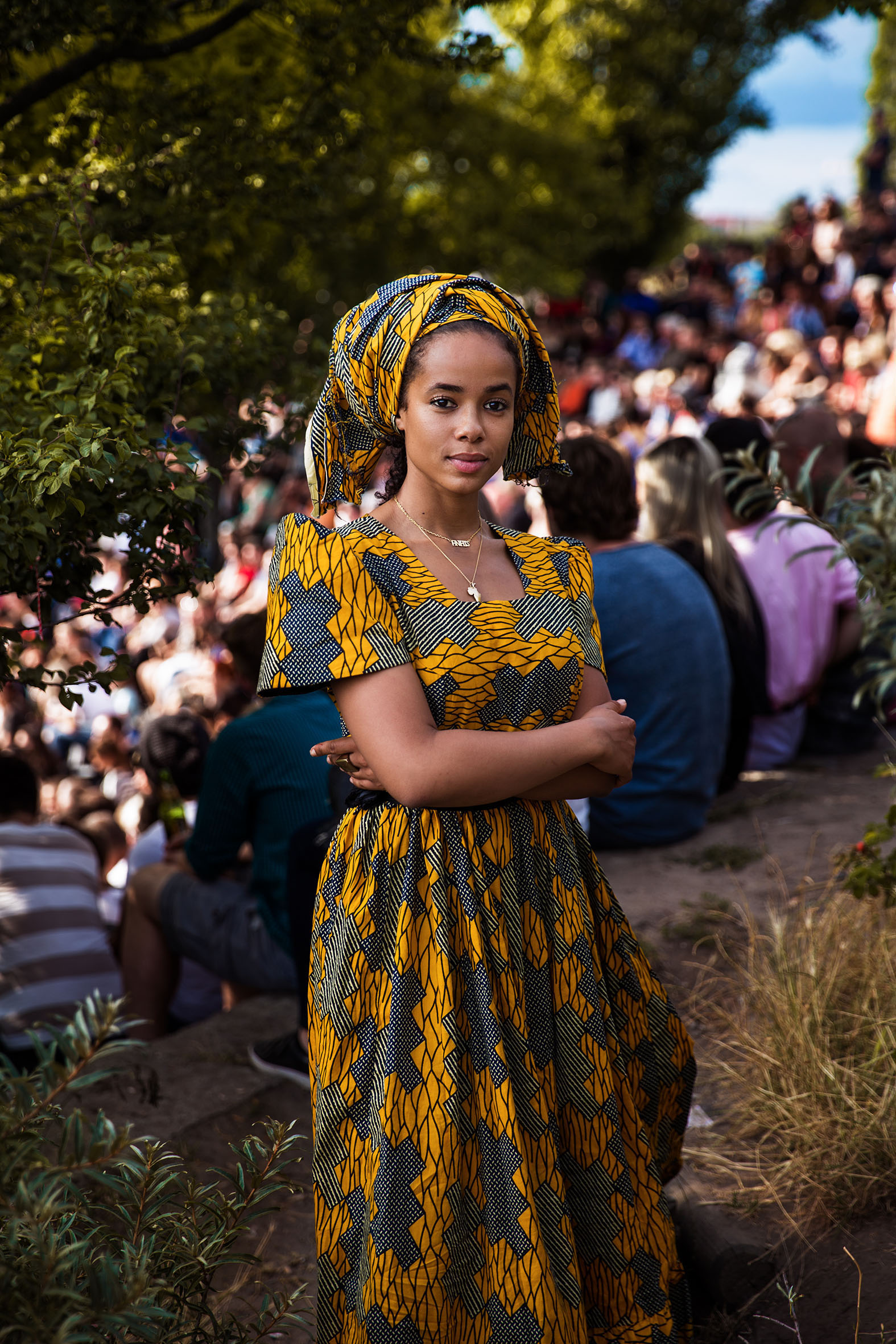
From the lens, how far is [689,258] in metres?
21.1

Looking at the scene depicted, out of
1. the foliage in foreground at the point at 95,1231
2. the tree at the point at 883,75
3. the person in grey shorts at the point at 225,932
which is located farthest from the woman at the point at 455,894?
the tree at the point at 883,75

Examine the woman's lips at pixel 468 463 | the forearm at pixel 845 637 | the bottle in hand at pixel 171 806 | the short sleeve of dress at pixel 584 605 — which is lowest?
the bottle in hand at pixel 171 806

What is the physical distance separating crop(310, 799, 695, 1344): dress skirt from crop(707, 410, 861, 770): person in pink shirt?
3.16 metres

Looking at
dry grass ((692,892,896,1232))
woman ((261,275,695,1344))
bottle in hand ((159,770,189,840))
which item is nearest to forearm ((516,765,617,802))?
woman ((261,275,695,1344))

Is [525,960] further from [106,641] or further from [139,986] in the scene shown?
[106,641]

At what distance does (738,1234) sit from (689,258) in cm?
2087

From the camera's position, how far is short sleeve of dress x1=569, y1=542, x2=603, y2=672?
2.13 metres

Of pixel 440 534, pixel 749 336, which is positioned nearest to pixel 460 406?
pixel 440 534

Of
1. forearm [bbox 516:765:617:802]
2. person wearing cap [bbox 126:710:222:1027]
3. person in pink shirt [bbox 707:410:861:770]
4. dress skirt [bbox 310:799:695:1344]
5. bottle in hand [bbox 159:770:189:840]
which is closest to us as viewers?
dress skirt [bbox 310:799:695:1344]

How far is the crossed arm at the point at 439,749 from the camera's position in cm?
187

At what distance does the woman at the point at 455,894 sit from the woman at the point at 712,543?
2.89 meters

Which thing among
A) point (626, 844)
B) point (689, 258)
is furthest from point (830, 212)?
point (626, 844)

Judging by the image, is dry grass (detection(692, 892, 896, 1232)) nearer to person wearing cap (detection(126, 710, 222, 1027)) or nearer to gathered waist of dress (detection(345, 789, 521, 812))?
gathered waist of dress (detection(345, 789, 521, 812))

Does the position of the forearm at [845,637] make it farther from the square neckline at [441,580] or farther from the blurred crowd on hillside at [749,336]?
the square neckline at [441,580]
